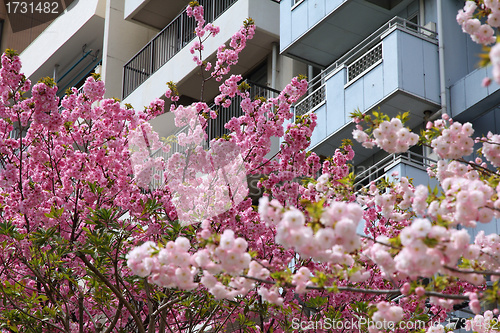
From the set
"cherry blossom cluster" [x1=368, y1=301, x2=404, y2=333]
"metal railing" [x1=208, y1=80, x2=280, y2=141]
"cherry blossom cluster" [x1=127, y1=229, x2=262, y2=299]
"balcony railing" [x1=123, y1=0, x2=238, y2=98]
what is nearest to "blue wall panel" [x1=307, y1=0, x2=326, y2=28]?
"metal railing" [x1=208, y1=80, x2=280, y2=141]

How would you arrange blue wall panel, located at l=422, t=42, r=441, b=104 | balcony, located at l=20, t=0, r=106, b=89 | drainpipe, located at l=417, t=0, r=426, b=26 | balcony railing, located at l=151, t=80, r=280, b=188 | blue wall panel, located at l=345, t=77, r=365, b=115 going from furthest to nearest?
balcony, located at l=20, t=0, r=106, b=89 → balcony railing, located at l=151, t=80, r=280, b=188 → drainpipe, located at l=417, t=0, r=426, b=26 → blue wall panel, located at l=345, t=77, r=365, b=115 → blue wall panel, located at l=422, t=42, r=441, b=104

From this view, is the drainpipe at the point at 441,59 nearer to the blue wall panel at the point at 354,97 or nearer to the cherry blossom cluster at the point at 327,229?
the blue wall panel at the point at 354,97

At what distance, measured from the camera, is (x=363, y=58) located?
13.1 m

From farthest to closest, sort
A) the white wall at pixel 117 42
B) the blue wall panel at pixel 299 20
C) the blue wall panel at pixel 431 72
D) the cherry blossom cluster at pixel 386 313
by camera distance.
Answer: the white wall at pixel 117 42 → the blue wall panel at pixel 299 20 → the blue wall panel at pixel 431 72 → the cherry blossom cluster at pixel 386 313

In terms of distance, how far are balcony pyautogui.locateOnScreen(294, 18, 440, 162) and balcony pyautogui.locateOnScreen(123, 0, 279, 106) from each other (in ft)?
8.43

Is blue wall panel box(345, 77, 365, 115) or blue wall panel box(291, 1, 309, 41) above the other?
blue wall panel box(291, 1, 309, 41)

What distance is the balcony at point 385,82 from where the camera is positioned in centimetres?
1182

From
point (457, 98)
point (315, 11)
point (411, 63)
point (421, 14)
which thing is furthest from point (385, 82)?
point (315, 11)

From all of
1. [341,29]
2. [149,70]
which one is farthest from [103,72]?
[341,29]

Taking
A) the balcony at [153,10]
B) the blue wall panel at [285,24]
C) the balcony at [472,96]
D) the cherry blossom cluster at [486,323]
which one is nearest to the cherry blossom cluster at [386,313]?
the cherry blossom cluster at [486,323]

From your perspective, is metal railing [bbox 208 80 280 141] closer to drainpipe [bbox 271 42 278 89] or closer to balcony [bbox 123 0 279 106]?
drainpipe [bbox 271 42 278 89]

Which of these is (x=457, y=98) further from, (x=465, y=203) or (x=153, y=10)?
(x=153, y=10)

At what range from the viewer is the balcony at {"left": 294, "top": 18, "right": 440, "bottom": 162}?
38.8 ft

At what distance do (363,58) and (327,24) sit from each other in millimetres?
1161
